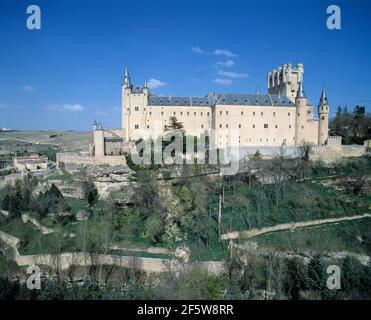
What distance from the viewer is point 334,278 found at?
43.5ft

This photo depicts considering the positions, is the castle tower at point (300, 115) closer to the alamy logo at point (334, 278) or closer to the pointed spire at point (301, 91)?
the pointed spire at point (301, 91)

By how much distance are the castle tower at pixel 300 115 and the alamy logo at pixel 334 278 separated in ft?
64.1

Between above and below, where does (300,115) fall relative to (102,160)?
above

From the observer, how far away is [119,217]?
20.0 metres

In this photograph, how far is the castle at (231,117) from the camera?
3061 centimetres

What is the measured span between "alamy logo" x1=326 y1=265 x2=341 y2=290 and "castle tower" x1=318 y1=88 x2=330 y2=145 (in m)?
18.8

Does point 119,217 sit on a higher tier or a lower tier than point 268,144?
lower

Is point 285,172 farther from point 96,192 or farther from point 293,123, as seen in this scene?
point 96,192

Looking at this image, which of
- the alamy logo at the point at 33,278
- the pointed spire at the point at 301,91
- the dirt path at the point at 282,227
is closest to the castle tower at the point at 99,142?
the alamy logo at the point at 33,278

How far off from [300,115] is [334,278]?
2121cm

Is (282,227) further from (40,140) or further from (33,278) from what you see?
(40,140)

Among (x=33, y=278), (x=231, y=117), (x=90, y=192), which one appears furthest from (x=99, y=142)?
(x=33, y=278)

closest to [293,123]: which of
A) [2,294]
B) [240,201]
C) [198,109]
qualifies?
[198,109]

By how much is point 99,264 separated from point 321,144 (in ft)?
70.4
